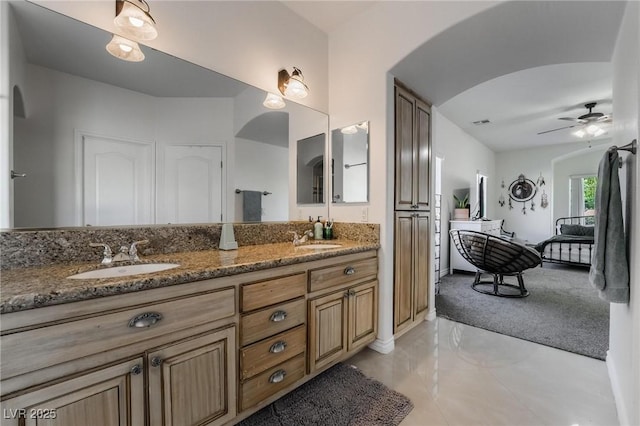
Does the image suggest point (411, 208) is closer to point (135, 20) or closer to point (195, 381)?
point (195, 381)

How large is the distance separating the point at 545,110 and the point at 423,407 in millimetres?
4990

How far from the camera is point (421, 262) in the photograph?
2674 mm

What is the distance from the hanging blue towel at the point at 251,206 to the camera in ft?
6.64

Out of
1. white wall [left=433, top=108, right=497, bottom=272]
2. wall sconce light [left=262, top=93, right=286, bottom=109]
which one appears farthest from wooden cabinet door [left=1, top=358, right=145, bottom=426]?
white wall [left=433, top=108, right=497, bottom=272]

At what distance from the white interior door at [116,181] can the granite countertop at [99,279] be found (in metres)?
0.27

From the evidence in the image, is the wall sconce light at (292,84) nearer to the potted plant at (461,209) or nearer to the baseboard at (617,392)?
the baseboard at (617,392)

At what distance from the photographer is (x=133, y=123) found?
154 cm

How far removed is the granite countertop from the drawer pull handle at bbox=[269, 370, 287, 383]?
1.95 ft

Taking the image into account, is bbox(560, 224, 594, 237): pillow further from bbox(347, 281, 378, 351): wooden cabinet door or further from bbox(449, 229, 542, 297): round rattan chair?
bbox(347, 281, 378, 351): wooden cabinet door

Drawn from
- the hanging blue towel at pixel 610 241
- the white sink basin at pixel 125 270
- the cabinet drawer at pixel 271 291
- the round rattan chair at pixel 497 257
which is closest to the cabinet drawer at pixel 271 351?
the cabinet drawer at pixel 271 291

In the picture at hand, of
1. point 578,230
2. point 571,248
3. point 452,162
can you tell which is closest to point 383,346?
point 452,162

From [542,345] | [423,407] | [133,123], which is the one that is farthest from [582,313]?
[133,123]

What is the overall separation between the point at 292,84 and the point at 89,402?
219 cm

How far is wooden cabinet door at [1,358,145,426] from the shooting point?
80cm
